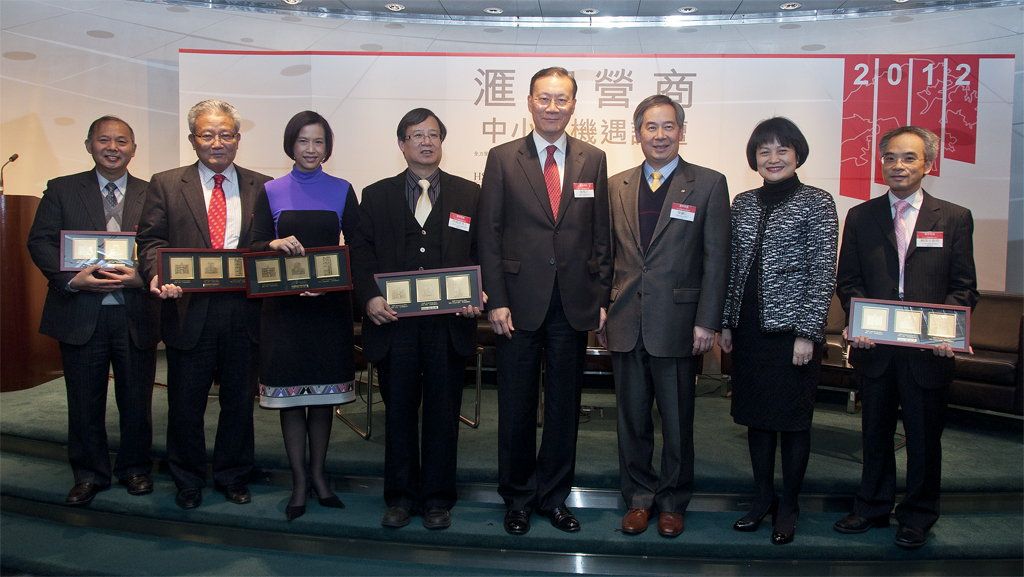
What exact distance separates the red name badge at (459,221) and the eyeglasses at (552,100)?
56 centimetres

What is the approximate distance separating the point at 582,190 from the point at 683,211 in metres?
0.42

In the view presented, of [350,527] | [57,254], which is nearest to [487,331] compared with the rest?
[350,527]

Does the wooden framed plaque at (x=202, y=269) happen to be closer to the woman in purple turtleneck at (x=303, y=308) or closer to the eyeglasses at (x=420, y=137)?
the woman in purple turtleneck at (x=303, y=308)

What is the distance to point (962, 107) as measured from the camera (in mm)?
5281

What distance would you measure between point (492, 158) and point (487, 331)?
7.97 feet

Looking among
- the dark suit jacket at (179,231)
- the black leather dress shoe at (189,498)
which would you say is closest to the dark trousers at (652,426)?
the dark suit jacket at (179,231)

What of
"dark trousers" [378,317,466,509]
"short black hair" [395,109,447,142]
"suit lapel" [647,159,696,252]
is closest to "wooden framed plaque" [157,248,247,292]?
"dark trousers" [378,317,466,509]

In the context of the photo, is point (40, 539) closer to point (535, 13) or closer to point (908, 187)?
point (908, 187)

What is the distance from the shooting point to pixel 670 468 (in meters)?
3.01

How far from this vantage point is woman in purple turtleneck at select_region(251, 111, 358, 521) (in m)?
3.01

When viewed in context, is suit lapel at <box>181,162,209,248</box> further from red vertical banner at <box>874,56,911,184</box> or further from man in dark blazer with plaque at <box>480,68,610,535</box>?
red vertical banner at <box>874,56,911,184</box>

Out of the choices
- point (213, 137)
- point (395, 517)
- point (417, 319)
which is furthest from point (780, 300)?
point (213, 137)

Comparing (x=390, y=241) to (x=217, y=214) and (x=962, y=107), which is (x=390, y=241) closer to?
(x=217, y=214)

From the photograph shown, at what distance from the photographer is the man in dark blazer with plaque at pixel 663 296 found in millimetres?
2893
